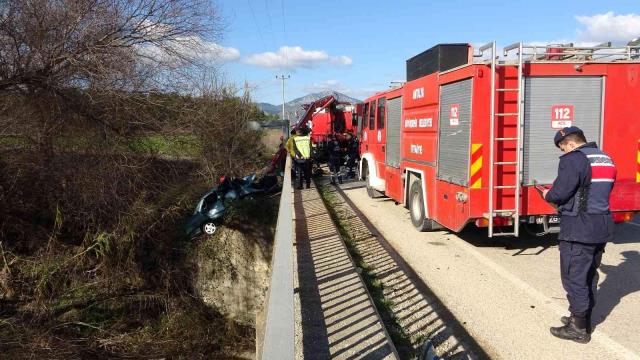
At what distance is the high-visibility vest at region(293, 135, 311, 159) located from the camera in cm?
1276

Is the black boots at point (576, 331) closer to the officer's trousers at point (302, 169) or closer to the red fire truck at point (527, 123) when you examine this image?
the red fire truck at point (527, 123)

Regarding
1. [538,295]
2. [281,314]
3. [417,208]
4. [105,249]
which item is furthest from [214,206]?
[281,314]

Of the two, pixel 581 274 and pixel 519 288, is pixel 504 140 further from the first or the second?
pixel 581 274

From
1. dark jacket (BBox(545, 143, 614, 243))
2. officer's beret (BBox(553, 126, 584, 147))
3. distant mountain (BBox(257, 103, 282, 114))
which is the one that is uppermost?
distant mountain (BBox(257, 103, 282, 114))

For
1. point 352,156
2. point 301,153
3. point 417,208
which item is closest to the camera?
point 417,208

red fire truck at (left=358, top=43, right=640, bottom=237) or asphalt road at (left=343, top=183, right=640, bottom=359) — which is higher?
red fire truck at (left=358, top=43, right=640, bottom=237)

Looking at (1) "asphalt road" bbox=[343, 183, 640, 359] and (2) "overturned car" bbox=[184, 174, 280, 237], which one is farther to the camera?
(2) "overturned car" bbox=[184, 174, 280, 237]

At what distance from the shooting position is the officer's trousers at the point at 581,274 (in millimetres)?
4051

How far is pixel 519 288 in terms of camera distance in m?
5.44

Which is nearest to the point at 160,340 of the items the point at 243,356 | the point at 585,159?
the point at 243,356

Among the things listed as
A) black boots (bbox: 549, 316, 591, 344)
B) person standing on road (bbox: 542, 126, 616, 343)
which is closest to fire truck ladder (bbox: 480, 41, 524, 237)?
person standing on road (bbox: 542, 126, 616, 343)

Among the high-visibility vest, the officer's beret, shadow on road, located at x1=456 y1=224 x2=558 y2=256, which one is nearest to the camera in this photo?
the officer's beret

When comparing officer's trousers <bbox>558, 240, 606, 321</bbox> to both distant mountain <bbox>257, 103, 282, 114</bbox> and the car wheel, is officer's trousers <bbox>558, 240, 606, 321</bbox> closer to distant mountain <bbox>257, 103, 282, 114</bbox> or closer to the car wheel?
the car wheel

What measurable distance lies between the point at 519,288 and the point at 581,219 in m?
1.67
